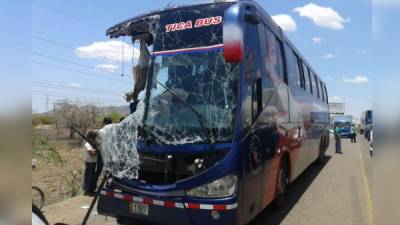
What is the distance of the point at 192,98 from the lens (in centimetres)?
544

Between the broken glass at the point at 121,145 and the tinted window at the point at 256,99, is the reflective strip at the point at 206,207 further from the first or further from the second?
the tinted window at the point at 256,99

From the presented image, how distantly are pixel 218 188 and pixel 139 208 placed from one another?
1163 mm

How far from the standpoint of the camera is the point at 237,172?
496 centimetres

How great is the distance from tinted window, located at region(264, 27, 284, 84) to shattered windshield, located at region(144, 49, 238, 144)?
1.28 metres

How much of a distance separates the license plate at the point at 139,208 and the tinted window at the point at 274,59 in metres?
2.88

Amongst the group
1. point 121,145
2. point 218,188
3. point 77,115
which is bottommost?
point 218,188

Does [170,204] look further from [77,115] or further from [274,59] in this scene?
[77,115]

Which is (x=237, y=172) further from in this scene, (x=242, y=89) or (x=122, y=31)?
(x=122, y=31)

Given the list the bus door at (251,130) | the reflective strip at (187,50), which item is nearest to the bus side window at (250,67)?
the bus door at (251,130)

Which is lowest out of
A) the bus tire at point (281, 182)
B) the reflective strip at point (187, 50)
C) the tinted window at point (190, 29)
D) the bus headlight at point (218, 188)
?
the bus tire at point (281, 182)

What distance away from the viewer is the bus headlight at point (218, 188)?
4.92 m

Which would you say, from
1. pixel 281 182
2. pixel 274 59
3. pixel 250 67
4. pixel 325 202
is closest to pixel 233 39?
pixel 250 67

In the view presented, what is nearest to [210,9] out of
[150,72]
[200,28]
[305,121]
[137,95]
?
[200,28]

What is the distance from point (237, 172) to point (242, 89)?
1.10 meters
